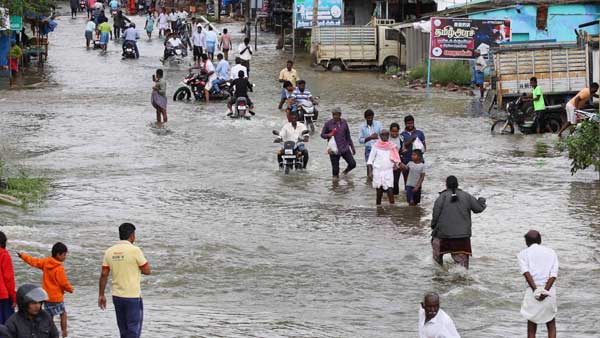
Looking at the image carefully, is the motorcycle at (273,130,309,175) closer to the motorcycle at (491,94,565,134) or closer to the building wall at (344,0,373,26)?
the motorcycle at (491,94,565,134)

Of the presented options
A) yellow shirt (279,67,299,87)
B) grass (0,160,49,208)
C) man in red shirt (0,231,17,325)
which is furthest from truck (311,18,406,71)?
man in red shirt (0,231,17,325)

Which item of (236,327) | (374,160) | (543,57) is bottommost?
(236,327)

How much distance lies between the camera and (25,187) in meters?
18.4

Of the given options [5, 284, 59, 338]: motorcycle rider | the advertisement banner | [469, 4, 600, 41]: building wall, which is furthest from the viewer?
the advertisement banner

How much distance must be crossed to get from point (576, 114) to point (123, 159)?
29.4ft

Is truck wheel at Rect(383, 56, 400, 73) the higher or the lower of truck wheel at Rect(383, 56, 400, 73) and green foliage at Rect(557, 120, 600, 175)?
the higher

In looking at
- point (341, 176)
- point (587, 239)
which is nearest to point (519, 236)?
point (587, 239)

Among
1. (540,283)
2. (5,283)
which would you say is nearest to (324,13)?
(540,283)

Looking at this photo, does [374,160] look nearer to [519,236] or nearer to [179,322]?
[519,236]

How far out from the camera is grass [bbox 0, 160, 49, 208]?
17703mm

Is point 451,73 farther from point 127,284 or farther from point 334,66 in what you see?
point 127,284

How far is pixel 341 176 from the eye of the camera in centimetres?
2055

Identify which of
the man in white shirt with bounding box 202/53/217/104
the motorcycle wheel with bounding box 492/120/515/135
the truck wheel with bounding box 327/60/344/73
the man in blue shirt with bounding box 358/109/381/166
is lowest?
the motorcycle wheel with bounding box 492/120/515/135

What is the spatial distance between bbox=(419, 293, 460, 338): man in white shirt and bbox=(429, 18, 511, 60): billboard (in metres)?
22.3
